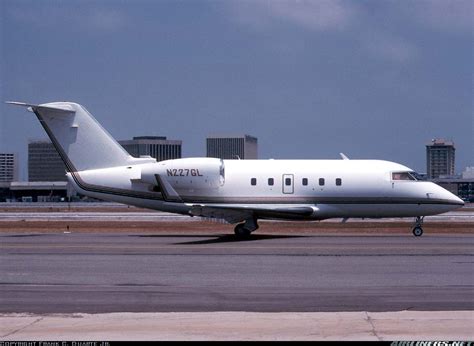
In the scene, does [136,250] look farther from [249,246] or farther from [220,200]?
[220,200]

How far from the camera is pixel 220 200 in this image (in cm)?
3275

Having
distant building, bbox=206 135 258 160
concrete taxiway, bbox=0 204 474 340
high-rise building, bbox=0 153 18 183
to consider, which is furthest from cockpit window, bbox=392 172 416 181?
high-rise building, bbox=0 153 18 183

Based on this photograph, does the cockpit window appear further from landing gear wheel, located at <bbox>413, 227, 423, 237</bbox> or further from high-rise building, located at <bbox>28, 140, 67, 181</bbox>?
high-rise building, located at <bbox>28, 140, 67, 181</bbox>

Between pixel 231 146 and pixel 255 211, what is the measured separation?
69.5 metres

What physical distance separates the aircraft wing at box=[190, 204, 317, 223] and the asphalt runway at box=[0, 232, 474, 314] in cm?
258

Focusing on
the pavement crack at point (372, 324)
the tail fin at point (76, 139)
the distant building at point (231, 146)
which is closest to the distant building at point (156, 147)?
the distant building at point (231, 146)

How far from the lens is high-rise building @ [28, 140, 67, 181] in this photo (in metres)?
183

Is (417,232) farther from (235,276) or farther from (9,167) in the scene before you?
(9,167)

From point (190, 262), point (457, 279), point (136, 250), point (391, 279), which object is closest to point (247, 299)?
point (391, 279)

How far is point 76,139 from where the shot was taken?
33.4 m

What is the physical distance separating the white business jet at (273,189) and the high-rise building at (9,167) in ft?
517

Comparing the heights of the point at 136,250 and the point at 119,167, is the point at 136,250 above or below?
Answer: below

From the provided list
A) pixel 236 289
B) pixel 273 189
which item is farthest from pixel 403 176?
pixel 236 289

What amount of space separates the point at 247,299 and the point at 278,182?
18.3 meters
